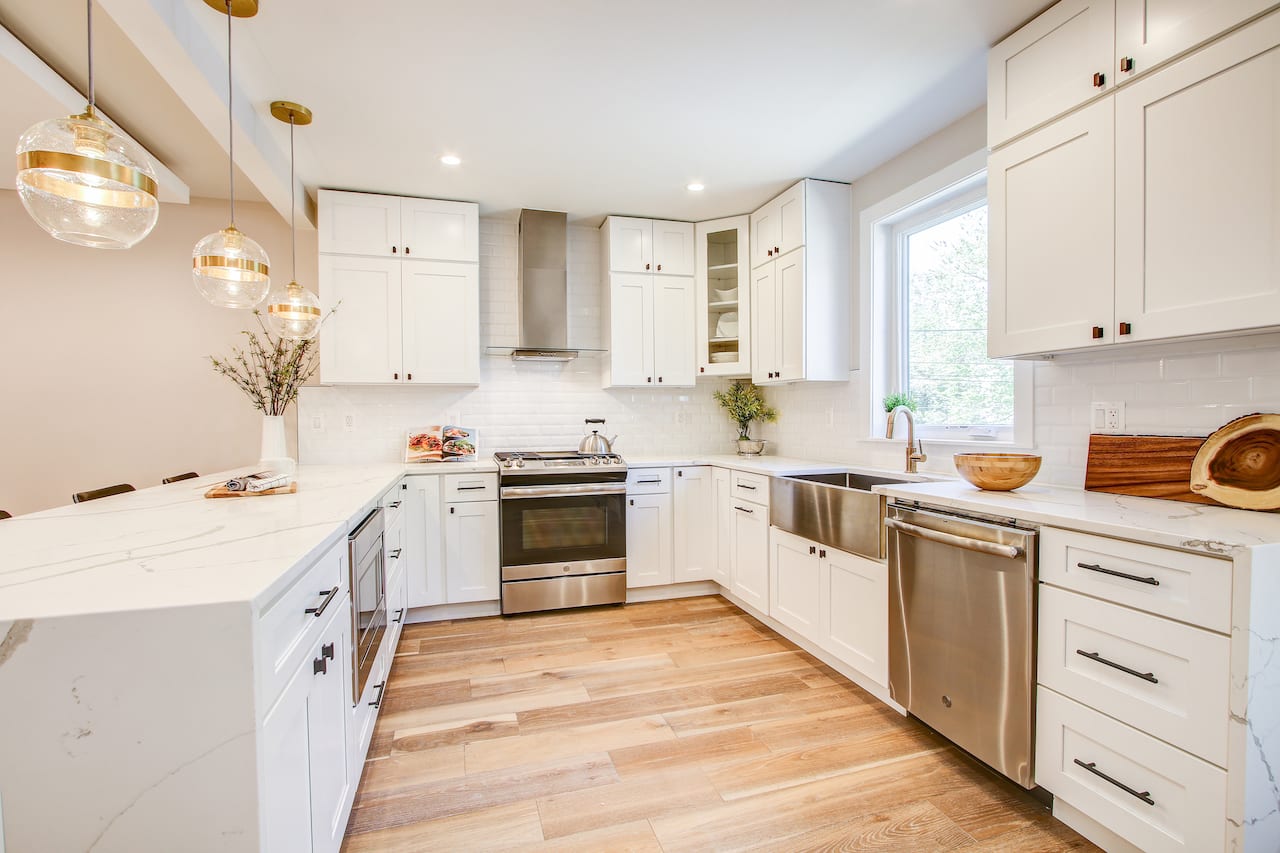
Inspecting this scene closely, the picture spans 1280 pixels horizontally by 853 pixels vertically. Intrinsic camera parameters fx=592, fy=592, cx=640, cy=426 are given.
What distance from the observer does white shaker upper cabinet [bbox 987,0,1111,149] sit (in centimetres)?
187

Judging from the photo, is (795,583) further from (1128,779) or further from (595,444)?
(595,444)

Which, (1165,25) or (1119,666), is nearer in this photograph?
(1119,666)

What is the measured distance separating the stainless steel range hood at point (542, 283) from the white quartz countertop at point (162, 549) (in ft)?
6.34

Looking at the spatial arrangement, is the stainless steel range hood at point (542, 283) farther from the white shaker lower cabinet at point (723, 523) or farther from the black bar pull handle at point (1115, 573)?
the black bar pull handle at point (1115, 573)

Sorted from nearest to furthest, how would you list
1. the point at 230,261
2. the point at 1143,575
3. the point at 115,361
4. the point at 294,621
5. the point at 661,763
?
the point at 294,621 → the point at 1143,575 → the point at 230,261 → the point at 661,763 → the point at 115,361

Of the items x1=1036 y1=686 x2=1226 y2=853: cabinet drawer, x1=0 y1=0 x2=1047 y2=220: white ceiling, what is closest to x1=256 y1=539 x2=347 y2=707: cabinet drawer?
x1=0 y1=0 x2=1047 y2=220: white ceiling

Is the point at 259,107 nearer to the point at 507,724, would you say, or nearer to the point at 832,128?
the point at 832,128

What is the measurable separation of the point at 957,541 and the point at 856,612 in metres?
0.75

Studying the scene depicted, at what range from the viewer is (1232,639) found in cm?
130

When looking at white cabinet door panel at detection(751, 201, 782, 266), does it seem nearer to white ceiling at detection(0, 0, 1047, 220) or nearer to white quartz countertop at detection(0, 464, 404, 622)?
white ceiling at detection(0, 0, 1047, 220)

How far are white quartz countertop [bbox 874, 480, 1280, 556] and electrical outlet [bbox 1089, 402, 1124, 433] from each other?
0.79 feet

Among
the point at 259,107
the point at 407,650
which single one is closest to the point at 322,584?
the point at 407,650

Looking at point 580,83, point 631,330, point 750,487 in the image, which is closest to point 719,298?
point 631,330

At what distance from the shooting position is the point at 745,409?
14.6 feet
